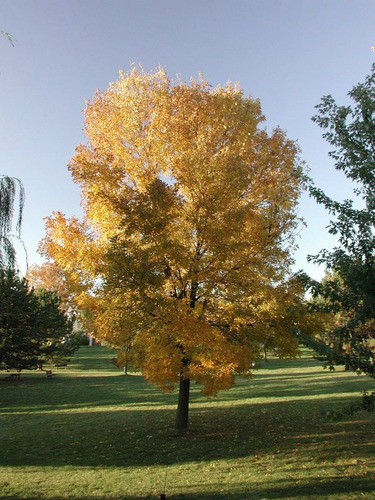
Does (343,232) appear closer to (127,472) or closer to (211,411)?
(127,472)

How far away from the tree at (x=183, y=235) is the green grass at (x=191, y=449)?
6.63ft

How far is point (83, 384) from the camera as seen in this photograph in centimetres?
2758

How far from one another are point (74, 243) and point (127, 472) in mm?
5781

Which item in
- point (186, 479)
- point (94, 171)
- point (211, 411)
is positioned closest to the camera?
point (186, 479)

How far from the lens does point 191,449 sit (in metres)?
10.8

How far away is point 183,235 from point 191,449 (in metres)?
5.79

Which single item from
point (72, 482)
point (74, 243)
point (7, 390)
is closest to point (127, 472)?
point (72, 482)

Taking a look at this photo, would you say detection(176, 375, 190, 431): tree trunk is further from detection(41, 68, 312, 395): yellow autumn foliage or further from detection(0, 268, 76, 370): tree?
detection(0, 268, 76, 370): tree

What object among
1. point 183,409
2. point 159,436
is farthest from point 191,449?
point 183,409

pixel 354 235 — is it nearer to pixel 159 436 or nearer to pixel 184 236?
pixel 184 236

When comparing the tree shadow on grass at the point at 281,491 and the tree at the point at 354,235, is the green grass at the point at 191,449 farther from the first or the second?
the tree at the point at 354,235

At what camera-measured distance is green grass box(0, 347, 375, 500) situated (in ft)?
25.9

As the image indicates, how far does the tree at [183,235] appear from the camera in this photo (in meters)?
10.3

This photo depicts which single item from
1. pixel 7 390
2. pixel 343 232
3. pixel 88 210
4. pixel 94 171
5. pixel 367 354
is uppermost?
pixel 94 171
